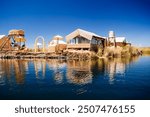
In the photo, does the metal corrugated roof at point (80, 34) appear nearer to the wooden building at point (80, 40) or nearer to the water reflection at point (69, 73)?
the wooden building at point (80, 40)

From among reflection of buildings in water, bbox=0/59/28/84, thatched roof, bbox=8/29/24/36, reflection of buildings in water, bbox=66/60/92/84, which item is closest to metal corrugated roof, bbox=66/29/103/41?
thatched roof, bbox=8/29/24/36

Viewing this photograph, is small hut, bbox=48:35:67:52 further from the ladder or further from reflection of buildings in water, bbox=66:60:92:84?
reflection of buildings in water, bbox=66:60:92:84

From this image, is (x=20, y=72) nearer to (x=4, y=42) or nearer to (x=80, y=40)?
(x=80, y=40)

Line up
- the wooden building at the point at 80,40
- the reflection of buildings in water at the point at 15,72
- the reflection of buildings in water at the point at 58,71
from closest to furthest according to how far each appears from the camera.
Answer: the reflection of buildings in water at the point at 58,71 → the reflection of buildings in water at the point at 15,72 → the wooden building at the point at 80,40

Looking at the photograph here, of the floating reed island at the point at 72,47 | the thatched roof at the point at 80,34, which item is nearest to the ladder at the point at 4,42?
the floating reed island at the point at 72,47

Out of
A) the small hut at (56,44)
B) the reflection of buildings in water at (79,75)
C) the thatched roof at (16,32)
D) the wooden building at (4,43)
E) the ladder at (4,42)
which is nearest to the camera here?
the reflection of buildings in water at (79,75)

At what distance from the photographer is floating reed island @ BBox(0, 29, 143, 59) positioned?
4804cm

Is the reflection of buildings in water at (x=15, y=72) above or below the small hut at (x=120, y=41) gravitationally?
below

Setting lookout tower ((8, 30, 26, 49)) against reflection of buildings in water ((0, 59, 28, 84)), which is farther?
lookout tower ((8, 30, 26, 49))

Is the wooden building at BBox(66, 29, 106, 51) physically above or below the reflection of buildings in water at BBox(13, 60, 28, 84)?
above

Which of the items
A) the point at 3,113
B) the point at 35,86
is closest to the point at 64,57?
the point at 35,86

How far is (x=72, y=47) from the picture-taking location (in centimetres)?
5006

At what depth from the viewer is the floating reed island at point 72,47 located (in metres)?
48.0

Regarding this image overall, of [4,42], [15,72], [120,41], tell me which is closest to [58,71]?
[15,72]
